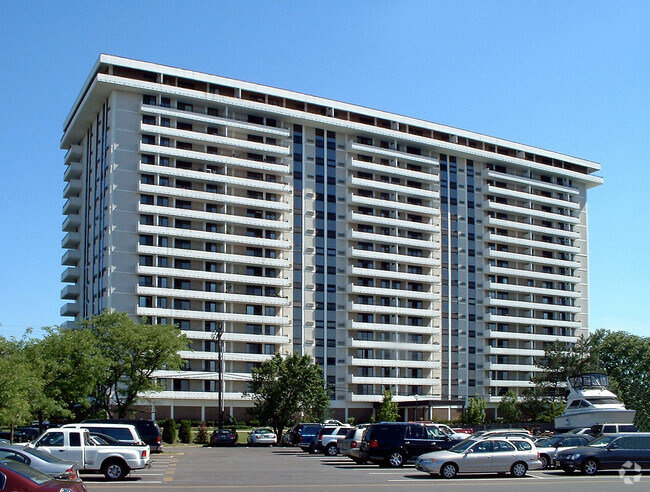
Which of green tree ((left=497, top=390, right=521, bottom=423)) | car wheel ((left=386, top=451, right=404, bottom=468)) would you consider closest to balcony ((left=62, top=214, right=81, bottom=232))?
green tree ((left=497, top=390, right=521, bottom=423))

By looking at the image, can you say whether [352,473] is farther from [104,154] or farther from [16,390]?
[104,154]

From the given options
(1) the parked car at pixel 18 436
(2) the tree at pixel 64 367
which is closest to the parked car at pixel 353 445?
(2) the tree at pixel 64 367

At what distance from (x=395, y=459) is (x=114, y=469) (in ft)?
41.3

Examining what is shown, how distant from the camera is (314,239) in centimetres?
9738

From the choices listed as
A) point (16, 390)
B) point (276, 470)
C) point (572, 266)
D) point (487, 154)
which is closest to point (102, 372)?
point (16, 390)

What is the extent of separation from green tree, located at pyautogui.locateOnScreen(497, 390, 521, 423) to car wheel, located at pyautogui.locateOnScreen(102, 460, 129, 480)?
75713mm

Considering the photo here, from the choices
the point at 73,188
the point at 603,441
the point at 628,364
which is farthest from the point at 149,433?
the point at 628,364

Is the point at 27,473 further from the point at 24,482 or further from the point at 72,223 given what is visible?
→ the point at 72,223

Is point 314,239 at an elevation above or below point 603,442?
above

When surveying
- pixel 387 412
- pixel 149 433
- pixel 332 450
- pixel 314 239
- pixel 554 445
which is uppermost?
A: pixel 314 239

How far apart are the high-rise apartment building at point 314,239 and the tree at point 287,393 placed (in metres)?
15.8

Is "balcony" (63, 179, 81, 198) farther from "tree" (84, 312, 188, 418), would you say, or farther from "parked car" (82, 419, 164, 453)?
"parked car" (82, 419, 164, 453)

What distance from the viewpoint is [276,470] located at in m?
33.9

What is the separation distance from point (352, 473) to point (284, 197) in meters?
65.5
